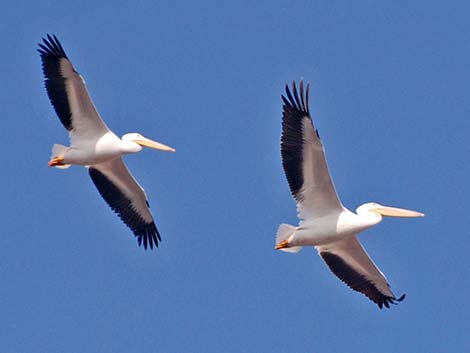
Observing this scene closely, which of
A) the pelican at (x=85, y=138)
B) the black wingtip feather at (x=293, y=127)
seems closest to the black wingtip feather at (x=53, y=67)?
the pelican at (x=85, y=138)

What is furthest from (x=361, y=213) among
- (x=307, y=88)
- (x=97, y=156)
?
(x=97, y=156)

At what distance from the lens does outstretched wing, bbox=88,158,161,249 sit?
22391 millimetres

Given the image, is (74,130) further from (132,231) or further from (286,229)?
(286,229)

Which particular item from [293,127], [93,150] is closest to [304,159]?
[293,127]

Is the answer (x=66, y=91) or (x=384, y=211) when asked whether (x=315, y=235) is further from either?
(x=66, y=91)

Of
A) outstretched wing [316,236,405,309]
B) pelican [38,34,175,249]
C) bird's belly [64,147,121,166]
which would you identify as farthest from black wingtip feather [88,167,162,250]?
outstretched wing [316,236,405,309]

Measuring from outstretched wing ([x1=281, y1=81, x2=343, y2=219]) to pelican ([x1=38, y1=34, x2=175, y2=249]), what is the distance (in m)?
3.26

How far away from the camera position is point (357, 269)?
68.2 ft

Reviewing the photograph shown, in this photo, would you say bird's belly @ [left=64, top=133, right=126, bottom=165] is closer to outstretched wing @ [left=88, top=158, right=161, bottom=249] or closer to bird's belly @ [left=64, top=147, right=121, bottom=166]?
bird's belly @ [left=64, top=147, right=121, bottom=166]

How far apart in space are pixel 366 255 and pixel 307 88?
9.49 ft

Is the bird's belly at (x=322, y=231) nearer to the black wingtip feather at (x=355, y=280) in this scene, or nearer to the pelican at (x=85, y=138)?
the black wingtip feather at (x=355, y=280)

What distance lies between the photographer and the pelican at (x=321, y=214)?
63.2 ft

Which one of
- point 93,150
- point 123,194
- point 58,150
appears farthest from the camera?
point 123,194

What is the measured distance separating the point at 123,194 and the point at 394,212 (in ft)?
14.6
